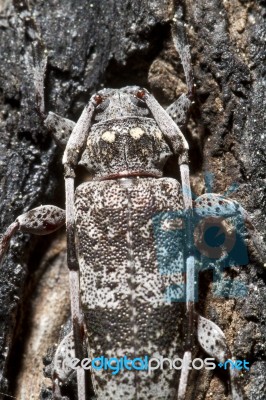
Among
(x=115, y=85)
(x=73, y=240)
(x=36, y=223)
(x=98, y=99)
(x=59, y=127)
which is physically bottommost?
(x=73, y=240)

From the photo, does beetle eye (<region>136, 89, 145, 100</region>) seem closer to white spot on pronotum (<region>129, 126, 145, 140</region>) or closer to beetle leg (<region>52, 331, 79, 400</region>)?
white spot on pronotum (<region>129, 126, 145, 140</region>)

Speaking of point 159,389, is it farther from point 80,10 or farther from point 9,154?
point 80,10

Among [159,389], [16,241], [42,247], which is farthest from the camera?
[42,247]

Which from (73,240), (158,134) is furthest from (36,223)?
(158,134)

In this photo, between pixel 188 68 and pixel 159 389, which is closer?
pixel 159 389

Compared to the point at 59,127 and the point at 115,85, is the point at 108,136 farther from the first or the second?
the point at 115,85

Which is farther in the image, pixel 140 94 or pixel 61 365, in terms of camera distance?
pixel 140 94

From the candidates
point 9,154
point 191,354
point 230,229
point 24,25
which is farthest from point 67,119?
point 191,354
